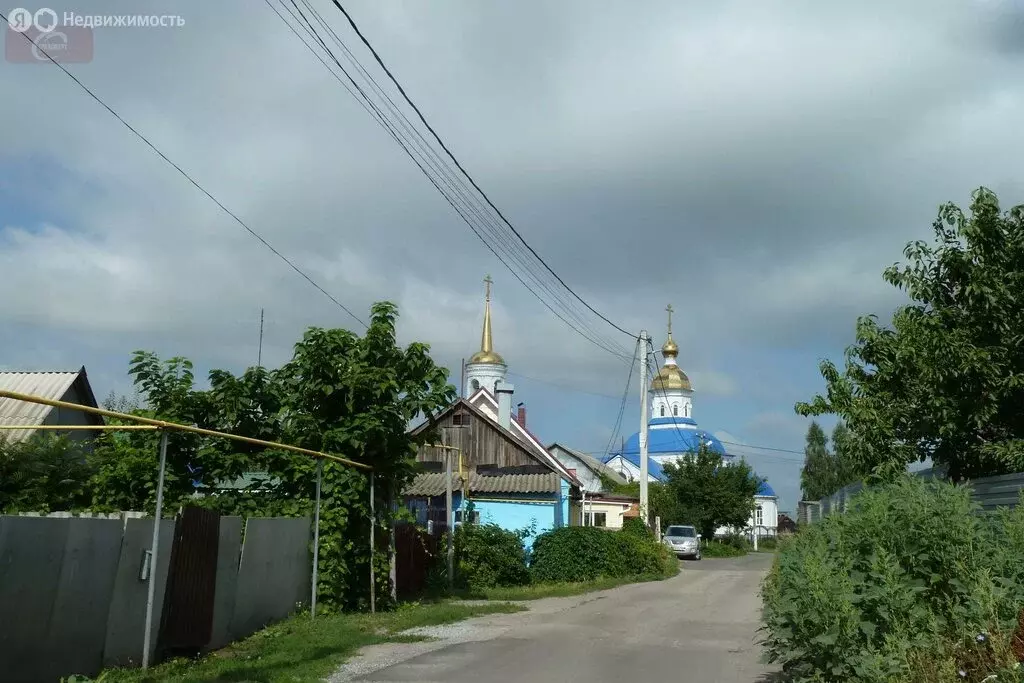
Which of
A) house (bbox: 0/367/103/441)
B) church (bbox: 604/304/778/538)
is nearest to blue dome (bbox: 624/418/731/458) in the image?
church (bbox: 604/304/778/538)

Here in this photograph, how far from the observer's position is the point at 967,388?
1109cm

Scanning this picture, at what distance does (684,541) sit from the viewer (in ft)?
149

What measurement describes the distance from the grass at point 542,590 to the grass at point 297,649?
408cm

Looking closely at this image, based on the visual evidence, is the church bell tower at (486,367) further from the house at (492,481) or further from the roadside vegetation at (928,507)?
the roadside vegetation at (928,507)

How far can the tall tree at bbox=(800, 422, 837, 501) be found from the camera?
87775mm

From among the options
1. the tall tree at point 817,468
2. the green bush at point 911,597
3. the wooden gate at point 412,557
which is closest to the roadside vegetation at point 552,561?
the wooden gate at point 412,557

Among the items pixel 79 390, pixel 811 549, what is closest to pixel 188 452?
pixel 811 549

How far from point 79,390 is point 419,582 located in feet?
39.7

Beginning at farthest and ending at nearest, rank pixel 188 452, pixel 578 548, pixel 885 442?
pixel 578 548 < pixel 188 452 < pixel 885 442

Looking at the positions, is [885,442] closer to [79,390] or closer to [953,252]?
[953,252]

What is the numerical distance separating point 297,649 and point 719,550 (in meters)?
47.4

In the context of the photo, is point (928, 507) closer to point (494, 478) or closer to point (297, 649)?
point (297, 649)

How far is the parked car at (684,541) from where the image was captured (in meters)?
45.2

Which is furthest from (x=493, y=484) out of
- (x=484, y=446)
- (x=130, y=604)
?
(x=130, y=604)
